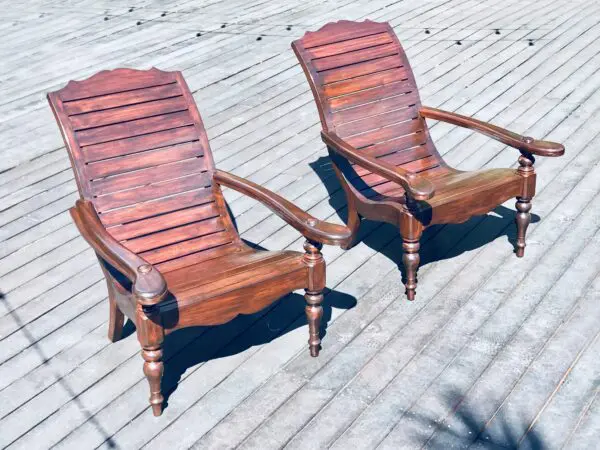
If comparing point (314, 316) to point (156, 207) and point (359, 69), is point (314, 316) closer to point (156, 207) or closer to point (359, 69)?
point (156, 207)

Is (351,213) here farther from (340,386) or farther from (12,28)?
(12,28)

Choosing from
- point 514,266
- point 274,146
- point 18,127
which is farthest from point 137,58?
point 514,266

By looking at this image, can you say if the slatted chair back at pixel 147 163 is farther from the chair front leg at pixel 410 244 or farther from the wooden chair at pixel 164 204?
the chair front leg at pixel 410 244

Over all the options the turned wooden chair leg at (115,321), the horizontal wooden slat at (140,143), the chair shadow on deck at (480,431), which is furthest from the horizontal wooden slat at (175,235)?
the chair shadow on deck at (480,431)

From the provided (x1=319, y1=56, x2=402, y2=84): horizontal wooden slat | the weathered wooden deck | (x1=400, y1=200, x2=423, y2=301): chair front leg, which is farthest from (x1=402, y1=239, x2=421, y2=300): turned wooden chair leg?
(x1=319, y1=56, x2=402, y2=84): horizontal wooden slat

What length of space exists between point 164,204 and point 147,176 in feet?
0.50

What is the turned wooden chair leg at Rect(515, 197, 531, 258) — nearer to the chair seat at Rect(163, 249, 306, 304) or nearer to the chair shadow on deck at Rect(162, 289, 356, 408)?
the chair shadow on deck at Rect(162, 289, 356, 408)

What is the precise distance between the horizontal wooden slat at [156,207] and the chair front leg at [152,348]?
2.74 feet

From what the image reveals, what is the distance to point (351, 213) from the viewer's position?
15.8 ft

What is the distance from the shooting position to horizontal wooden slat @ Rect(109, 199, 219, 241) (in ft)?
13.9

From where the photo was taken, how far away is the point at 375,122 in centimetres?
502

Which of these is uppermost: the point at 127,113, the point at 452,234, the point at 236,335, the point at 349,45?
the point at 127,113

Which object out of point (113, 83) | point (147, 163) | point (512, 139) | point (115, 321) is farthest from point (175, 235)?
point (512, 139)

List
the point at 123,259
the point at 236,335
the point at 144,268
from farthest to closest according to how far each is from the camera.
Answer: the point at 236,335, the point at 123,259, the point at 144,268
